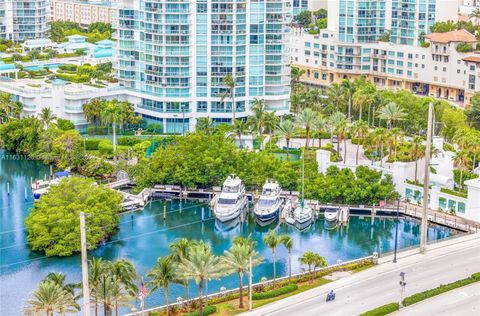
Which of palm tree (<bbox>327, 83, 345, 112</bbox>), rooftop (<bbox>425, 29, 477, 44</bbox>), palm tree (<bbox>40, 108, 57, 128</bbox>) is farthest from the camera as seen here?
rooftop (<bbox>425, 29, 477, 44</bbox>)

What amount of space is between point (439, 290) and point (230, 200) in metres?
29.7

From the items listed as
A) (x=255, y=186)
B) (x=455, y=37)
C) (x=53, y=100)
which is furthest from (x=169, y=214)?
(x=455, y=37)

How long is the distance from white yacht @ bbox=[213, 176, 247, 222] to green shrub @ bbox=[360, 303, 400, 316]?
96.9ft

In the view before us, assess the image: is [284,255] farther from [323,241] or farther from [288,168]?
[288,168]

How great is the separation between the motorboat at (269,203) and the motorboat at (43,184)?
20.5 meters

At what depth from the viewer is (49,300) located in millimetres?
63250

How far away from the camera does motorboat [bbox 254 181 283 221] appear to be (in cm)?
9496

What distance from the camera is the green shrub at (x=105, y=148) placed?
115 meters

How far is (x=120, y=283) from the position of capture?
2628 inches

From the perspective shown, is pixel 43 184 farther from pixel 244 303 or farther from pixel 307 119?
pixel 244 303

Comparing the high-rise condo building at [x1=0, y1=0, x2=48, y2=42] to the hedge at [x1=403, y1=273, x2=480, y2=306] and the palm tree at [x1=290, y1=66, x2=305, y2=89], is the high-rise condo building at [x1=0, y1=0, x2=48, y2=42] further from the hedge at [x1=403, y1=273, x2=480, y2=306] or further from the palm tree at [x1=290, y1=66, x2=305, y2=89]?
the hedge at [x1=403, y1=273, x2=480, y2=306]

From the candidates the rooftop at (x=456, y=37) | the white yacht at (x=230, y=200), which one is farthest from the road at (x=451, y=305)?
the rooftop at (x=456, y=37)

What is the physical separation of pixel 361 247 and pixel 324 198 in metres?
9.17

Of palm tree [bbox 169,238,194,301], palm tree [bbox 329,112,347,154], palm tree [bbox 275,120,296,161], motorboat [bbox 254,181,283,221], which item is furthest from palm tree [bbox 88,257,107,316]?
palm tree [bbox 329,112,347,154]
